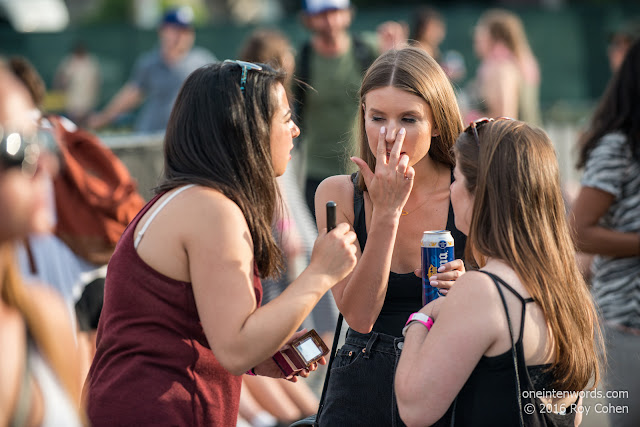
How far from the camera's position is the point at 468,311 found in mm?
2197

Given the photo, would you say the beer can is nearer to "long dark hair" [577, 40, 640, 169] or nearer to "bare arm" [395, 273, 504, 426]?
"bare arm" [395, 273, 504, 426]

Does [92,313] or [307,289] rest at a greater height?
[307,289]

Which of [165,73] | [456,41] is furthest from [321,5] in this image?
[456,41]

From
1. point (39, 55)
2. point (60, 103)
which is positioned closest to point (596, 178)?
point (60, 103)

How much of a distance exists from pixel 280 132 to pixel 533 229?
837 mm

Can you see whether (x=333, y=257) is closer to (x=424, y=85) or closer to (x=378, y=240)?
(x=378, y=240)

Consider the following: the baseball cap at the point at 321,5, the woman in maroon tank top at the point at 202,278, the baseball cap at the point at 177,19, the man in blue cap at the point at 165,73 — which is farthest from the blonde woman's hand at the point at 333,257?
the baseball cap at the point at 177,19

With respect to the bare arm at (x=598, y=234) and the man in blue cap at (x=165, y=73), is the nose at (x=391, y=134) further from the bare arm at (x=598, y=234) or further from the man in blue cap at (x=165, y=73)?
the man in blue cap at (x=165, y=73)

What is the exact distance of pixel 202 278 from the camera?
7.39ft

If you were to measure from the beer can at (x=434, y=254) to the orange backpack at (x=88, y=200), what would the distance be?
2.44 metres

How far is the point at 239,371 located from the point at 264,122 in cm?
76

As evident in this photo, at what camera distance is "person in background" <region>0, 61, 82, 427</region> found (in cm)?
138

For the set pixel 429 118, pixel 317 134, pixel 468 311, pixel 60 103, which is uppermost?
pixel 429 118

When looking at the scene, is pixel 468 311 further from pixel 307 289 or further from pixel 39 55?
pixel 39 55
